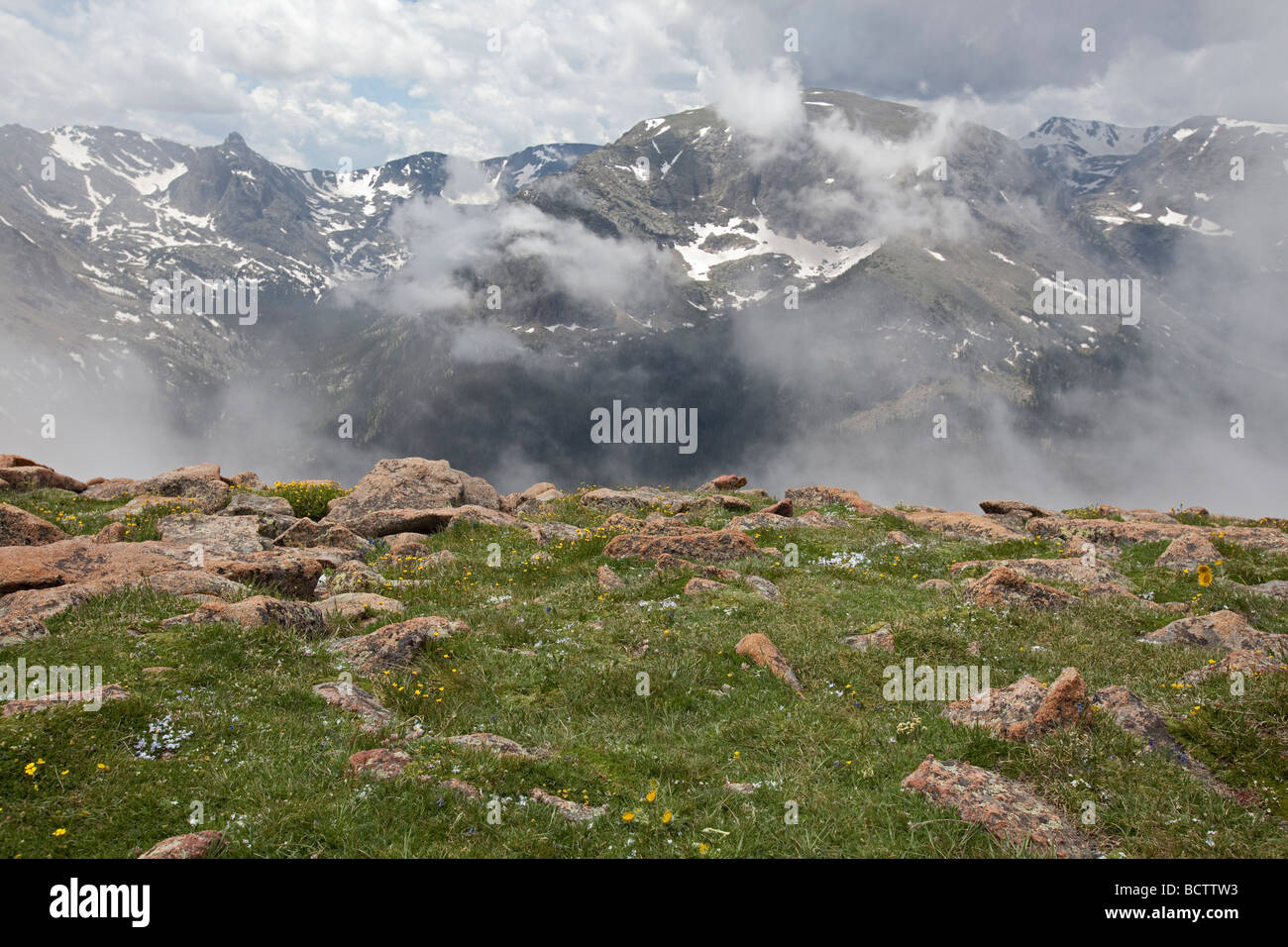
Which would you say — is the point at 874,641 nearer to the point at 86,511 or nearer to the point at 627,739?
the point at 627,739

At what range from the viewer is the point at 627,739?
1135 centimetres


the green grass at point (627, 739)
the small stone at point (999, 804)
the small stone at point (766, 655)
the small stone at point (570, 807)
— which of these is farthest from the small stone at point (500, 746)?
the small stone at point (999, 804)

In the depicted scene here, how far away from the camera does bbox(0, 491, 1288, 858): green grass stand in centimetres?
821

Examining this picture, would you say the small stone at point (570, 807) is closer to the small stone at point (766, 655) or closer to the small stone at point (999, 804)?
the small stone at point (999, 804)

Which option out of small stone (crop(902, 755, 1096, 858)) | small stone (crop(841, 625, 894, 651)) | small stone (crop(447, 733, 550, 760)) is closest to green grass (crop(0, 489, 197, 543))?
small stone (crop(447, 733, 550, 760))

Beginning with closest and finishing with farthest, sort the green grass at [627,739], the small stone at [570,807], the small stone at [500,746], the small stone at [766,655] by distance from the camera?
the green grass at [627,739], the small stone at [570,807], the small stone at [500,746], the small stone at [766,655]

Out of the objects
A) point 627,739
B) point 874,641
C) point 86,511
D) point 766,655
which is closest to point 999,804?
point 627,739

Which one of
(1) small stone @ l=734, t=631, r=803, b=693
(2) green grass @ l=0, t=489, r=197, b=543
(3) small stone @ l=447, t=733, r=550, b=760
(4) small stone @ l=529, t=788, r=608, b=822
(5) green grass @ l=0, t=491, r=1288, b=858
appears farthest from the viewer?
(2) green grass @ l=0, t=489, r=197, b=543

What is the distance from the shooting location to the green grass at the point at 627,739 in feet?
26.9

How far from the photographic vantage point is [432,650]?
14.3 m

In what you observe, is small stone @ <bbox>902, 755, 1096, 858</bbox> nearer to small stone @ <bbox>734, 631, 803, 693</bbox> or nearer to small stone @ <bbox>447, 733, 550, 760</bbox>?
small stone @ <bbox>734, 631, 803, 693</bbox>

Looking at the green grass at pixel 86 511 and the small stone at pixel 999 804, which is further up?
the green grass at pixel 86 511

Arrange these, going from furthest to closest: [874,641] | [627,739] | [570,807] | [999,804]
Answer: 1. [874,641]
2. [627,739]
3. [570,807]
4. [999,804]

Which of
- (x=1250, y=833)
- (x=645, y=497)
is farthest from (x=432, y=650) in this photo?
(x=645, y=497)
